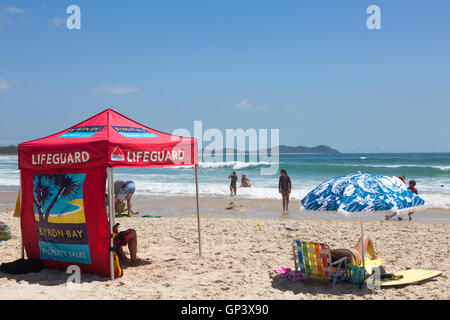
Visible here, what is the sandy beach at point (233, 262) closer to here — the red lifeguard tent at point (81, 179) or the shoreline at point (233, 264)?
the shoreline at point (233, 264)

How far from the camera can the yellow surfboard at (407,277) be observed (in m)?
5.76

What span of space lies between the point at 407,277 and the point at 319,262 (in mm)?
1391

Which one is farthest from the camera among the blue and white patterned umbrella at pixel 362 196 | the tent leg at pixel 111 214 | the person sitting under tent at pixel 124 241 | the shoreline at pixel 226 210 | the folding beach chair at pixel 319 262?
the shoreline at pixel 226 210

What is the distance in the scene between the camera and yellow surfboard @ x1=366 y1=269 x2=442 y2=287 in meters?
5.76

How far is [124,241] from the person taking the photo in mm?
6348

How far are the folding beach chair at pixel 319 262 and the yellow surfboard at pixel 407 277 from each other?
0.61m

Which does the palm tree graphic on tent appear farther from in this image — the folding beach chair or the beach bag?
the folding beach chair

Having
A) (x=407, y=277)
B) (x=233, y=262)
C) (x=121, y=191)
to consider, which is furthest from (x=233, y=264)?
(x=121, y=191)

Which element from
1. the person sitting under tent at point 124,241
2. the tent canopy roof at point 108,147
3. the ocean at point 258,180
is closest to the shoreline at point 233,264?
the person sitting under tent at point 124,241

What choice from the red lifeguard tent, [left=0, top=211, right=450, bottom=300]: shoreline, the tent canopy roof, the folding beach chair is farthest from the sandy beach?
the tent canopy roof

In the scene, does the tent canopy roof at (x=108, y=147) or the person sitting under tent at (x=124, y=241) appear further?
the person sitting under tent at (x=124, y=241)

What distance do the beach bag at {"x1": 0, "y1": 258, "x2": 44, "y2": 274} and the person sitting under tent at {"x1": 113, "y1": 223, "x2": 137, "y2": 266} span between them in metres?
1.18
